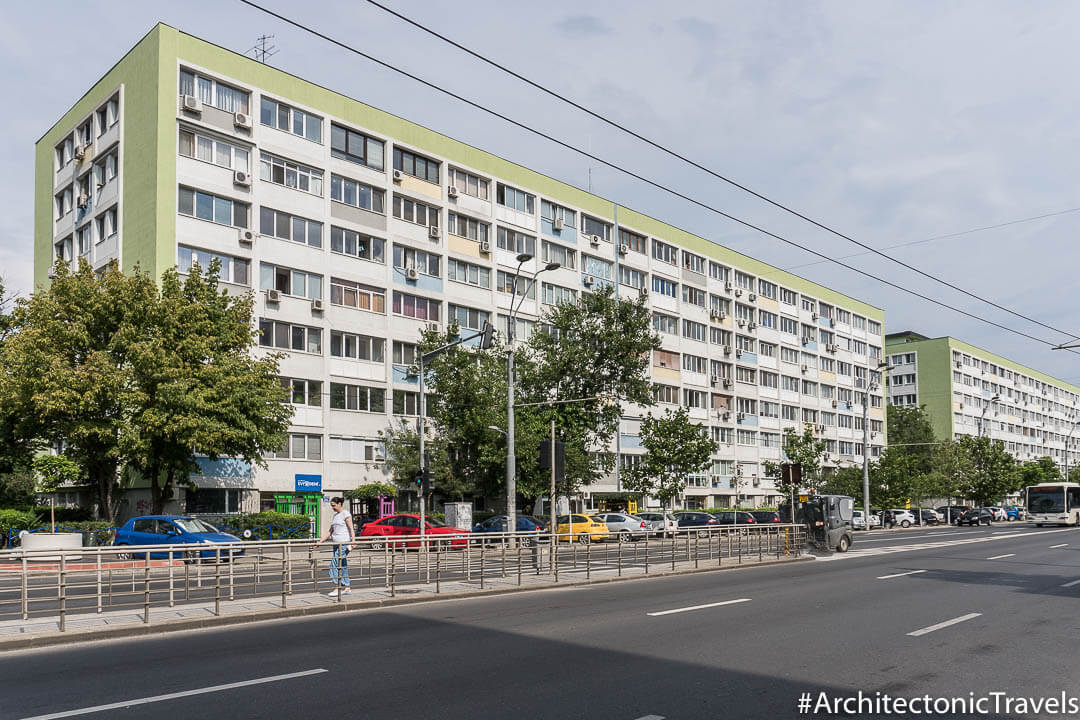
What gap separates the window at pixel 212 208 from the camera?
39.0 metres

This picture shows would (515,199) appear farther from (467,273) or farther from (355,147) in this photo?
(355,147)

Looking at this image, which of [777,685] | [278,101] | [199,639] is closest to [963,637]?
[777,685]

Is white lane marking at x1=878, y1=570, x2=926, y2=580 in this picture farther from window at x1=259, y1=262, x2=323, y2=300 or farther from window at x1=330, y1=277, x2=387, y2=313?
window at x1=330, y1=277, x2=387, y2=313

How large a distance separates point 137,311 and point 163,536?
31.4ft

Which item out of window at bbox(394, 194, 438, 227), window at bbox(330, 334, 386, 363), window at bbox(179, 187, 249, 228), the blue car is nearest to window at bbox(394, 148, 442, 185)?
window at bbox(394, 194, 438, 227)

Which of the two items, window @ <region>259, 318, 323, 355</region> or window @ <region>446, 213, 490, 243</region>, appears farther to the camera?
window @ <region>446, 213, 490, 243</region>

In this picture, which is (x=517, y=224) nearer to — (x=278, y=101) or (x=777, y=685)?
(x=278, y=101)

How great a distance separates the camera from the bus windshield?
2484 inches

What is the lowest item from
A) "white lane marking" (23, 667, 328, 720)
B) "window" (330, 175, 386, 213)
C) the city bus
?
the city bus

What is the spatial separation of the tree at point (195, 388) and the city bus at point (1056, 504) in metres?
53.0

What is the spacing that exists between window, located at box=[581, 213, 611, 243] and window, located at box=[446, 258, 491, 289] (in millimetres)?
10895

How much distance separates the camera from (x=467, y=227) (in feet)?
172

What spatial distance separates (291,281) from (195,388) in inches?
475

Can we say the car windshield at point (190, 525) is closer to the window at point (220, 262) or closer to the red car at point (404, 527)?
the red car at point (404, 527)
